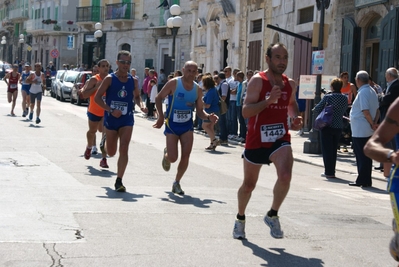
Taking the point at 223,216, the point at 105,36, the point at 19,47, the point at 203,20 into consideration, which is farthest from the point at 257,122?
the point at 19,47

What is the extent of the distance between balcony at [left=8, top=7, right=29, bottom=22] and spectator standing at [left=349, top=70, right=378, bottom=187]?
72698mm

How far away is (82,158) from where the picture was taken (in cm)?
1451

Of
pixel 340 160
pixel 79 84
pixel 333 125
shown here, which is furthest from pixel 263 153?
pixel 79 84

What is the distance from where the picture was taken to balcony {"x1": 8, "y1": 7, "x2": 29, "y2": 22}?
8324 centimetres

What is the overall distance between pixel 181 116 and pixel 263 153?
10.7 feet

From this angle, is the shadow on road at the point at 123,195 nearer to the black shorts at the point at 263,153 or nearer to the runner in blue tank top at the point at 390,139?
the black shorts at the point at 263,153

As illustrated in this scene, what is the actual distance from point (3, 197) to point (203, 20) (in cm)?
3041

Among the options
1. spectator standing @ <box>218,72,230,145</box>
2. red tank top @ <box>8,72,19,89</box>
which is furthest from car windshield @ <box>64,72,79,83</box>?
spectator standing @ <box>218,72,230,145</box>

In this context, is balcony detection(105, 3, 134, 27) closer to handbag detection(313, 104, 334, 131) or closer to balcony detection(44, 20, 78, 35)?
balcony detection(44, 20, 78, 35)

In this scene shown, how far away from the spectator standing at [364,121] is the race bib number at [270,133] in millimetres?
5614

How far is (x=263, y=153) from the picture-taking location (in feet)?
24.6

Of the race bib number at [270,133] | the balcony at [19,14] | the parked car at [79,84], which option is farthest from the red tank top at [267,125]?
the balcony at [19,14]

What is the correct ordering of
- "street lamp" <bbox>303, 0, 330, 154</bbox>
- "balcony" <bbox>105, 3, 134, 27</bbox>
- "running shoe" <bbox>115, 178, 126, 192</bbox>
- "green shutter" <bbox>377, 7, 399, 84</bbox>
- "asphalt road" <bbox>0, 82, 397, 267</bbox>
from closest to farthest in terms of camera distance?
"asphalt road" <bbox>0, 82, 397, 267</bbox> < "running shoe" <bbox>115, 178, 126, 192</bbox> < "street lamp" <bbox>303, 0, 330, 154</bbox> < "green shutter" <bbox>377, 7, 399, 84</bbox> < "balcony" <bbox>105, 3, 134, 27</bbox>

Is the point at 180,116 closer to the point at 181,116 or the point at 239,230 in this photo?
the point at 181,116
